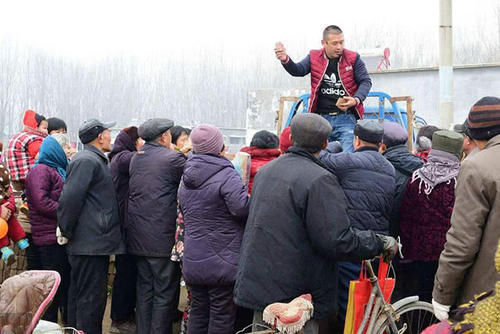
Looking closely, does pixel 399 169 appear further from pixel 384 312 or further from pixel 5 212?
pixel 5 212

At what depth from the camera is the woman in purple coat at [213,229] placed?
463 centimetres

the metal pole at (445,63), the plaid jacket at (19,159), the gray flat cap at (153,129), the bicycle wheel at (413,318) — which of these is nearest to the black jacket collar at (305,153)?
the bicycle wheel at (413,318)

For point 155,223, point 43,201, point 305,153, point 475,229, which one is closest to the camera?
point 475,229

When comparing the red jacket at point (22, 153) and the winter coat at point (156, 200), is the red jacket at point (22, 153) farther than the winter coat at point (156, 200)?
Yes

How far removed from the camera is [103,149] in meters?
5.73

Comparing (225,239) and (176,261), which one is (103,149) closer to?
(176,261)

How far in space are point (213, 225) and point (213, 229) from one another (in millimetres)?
32

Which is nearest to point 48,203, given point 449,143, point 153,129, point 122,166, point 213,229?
point 122,166

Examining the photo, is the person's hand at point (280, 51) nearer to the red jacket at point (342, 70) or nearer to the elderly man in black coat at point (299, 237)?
the red jacket at point (342, 70)

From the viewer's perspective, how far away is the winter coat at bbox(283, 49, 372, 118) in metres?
6.04

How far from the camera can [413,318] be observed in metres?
4.66

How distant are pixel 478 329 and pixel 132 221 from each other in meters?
4.21

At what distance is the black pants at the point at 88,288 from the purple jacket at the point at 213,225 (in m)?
1.13

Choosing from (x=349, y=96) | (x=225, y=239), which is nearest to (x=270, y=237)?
(x=225, y=239)
